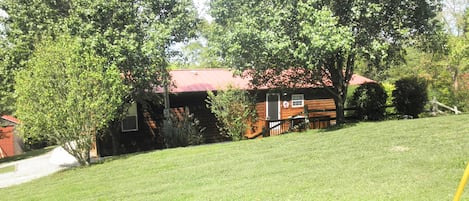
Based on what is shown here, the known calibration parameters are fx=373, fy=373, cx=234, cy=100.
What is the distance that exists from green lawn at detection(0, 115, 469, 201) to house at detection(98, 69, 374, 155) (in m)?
5.07

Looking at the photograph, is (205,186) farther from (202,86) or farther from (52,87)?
(202,86)

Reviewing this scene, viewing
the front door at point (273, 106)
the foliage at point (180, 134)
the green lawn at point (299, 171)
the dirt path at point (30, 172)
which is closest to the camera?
the green lawn at point (299, 171)

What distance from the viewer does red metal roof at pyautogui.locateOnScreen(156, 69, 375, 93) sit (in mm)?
17219

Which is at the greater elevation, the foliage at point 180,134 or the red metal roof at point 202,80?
the red metal roof at point 202,80

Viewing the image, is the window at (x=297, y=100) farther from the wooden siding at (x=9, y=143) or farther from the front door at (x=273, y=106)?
the wooden siding at (x=9, y=143)

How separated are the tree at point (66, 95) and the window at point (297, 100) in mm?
10472

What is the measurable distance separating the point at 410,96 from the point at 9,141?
25032mm

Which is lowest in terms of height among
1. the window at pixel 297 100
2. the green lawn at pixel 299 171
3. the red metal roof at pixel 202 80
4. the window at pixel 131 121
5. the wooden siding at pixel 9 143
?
the wooden siding at pixel 9 143

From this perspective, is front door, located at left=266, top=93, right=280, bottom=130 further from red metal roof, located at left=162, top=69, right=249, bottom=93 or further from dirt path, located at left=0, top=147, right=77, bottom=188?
dirt path, located at left=0, top=147, right=77, bottom=188

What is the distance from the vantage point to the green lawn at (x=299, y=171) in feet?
18.7

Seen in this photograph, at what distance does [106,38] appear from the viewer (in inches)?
509

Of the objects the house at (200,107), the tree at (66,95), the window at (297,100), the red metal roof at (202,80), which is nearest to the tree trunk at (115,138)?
the house at (200,107)

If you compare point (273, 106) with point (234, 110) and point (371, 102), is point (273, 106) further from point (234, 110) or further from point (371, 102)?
point (234, 110)

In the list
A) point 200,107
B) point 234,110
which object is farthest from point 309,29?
point 200,107
